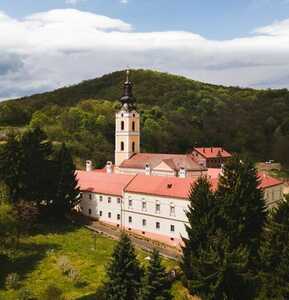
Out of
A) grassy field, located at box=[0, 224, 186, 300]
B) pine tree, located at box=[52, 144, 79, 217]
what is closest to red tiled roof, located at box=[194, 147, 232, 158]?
pine tree, located at box=[52, 144, 79, 217]

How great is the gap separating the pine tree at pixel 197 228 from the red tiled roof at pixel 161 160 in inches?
891

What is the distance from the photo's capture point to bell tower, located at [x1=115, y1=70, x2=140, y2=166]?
70688mm

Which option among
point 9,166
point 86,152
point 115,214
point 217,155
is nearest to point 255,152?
point 217,155

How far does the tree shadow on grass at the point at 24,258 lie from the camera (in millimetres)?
39781

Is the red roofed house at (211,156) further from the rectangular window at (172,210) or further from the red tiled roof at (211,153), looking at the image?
the rectangular window at (172,210)

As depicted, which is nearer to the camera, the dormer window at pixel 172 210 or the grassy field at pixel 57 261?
the grassy field at pixel 57 261

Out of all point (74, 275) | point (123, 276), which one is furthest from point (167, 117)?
point (123, 276)

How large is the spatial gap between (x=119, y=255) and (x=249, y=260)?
35.9 feet

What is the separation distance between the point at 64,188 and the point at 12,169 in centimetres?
629

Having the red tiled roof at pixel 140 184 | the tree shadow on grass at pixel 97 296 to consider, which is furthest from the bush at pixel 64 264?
the red tiled roof at pixel 140 184

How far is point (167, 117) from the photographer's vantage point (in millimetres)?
121438

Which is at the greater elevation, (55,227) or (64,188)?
(64,188)

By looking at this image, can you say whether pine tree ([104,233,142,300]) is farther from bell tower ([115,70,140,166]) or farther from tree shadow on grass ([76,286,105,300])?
bell tower ([115,70,140,166])

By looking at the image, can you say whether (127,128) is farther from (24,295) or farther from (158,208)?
(24,295)
